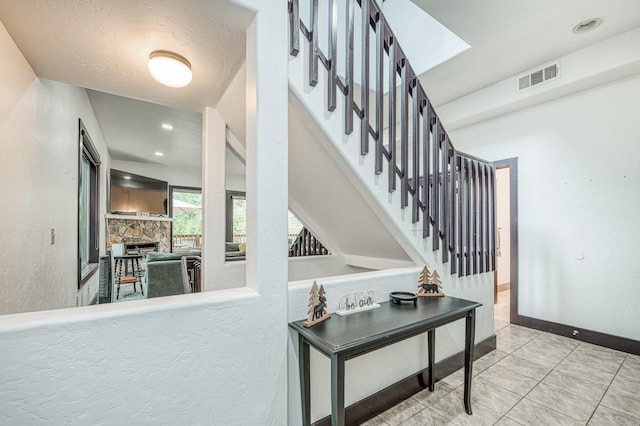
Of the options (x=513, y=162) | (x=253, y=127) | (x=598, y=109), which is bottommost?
(x=253, y=127)

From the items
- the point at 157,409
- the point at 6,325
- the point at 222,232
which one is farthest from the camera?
the point at 222,232

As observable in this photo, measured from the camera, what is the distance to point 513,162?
12.1 ft

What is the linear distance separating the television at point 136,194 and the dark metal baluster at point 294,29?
251 inches

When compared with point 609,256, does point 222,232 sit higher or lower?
higher

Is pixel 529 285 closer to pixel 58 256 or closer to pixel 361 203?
pixel 361 203

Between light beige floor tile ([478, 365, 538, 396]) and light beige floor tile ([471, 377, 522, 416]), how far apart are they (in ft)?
0.21

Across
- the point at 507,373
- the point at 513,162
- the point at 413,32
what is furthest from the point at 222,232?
the point at 513,162

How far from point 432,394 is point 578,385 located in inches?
47.3

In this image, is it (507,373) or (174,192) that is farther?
(174,192)

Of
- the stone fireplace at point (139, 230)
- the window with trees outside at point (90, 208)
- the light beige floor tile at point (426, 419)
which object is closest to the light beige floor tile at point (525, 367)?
the light beige floor tile at point (426, 419)

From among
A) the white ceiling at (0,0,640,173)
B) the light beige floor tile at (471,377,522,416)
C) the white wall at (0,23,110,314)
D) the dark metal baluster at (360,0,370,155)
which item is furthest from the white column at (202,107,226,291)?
the light beige floor tile at (471,377,522,416)

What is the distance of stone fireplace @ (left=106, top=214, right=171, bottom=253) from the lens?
20.5 ft

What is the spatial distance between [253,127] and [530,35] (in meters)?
3.04

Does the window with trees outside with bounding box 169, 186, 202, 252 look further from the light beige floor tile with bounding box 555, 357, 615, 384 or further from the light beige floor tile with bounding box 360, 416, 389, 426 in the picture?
the light beige floor tile with bounding box 555, 357, 615, 384
